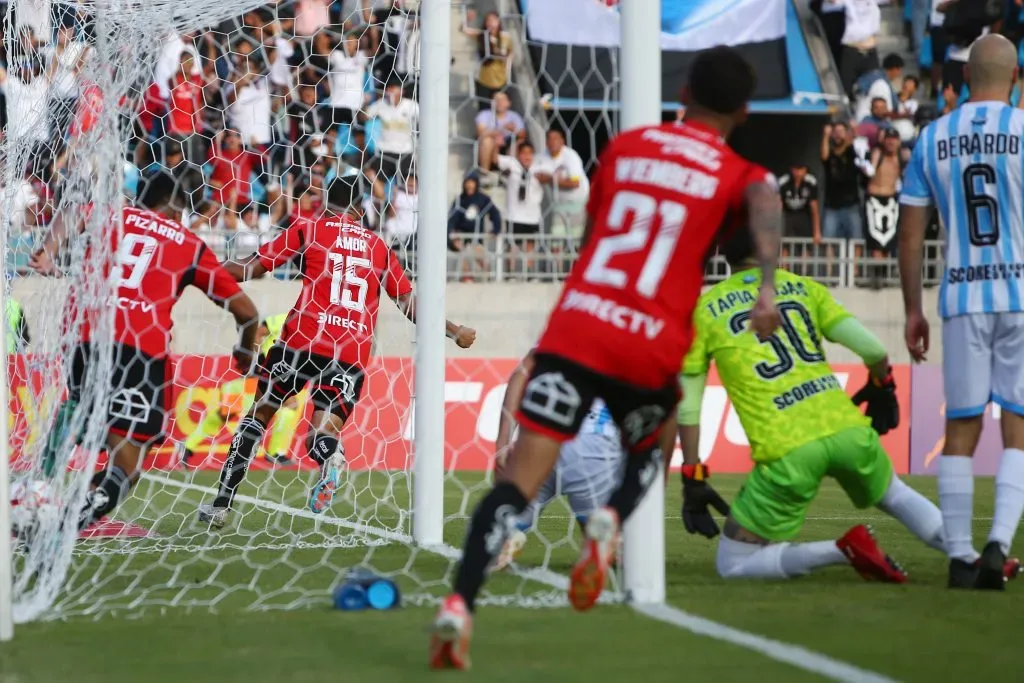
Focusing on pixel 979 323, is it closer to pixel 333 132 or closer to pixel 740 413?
pixel 740 413

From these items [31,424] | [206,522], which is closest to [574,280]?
[31,424]

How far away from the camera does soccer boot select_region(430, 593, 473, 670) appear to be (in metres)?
3.56

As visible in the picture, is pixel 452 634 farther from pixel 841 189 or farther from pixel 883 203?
pixel 841 189

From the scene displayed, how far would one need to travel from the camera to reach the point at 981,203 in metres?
5.43

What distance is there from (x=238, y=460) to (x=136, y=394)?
4.38ft

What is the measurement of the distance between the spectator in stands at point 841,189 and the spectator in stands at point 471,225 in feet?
17.6

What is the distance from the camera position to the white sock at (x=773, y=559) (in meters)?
5.36

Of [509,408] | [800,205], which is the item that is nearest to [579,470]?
[509,408]

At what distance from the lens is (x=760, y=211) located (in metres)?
3.89

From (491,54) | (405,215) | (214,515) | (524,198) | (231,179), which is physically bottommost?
(214,515)

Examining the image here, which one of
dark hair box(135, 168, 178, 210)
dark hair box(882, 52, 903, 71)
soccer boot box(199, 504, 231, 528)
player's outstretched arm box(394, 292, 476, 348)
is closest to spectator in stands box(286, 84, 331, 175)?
player's outstretched arm box(394, 292, 476, 348)

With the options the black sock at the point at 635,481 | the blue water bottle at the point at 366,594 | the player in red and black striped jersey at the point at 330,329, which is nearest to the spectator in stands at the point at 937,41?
the player in red and black striped jersey at the point at 330,329

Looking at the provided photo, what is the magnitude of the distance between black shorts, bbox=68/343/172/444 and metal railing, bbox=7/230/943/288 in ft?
3.85

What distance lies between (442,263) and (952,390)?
2272 mm
